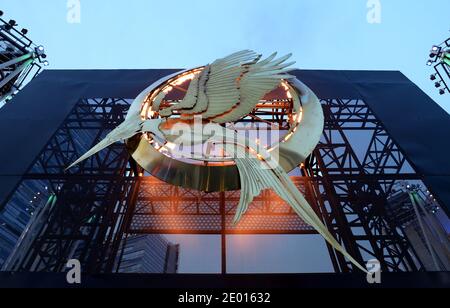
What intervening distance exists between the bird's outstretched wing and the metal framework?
5.83 feet

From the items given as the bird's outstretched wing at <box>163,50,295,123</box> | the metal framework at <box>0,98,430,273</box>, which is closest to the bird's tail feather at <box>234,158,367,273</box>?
the metal framework at <box>0,98,430,273</box>

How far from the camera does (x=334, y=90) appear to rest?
1123cm

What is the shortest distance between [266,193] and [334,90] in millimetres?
4718

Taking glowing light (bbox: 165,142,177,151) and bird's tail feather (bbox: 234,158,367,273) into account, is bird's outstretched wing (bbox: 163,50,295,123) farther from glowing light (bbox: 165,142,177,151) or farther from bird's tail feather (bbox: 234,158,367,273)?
bird's tail feather (bbox: 234,158,367,273)

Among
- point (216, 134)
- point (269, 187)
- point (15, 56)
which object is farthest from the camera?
point (15, 56)

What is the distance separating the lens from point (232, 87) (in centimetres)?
733

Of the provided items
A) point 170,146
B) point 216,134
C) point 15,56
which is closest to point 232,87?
point 216,134

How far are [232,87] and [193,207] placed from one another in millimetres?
2937

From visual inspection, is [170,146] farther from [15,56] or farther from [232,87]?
[15,56]

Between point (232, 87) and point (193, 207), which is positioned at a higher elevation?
point (232, 87)

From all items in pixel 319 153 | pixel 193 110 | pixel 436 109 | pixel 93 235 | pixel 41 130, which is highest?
pixel 436 109

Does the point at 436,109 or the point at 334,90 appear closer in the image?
the point at 436,109
